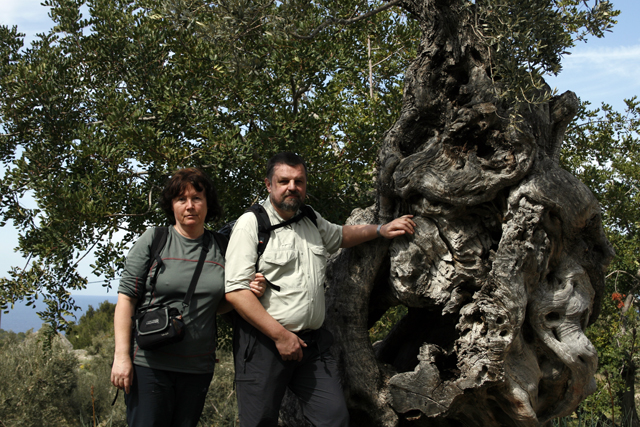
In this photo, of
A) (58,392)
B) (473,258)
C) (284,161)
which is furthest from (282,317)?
(58,392)

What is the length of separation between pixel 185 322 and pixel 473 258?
235cm

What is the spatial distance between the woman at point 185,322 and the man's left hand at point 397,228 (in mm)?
1201

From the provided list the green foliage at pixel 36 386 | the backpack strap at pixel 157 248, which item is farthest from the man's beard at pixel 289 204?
the green foliage at pixel 36 386

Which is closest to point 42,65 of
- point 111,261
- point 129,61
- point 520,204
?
point 129,61

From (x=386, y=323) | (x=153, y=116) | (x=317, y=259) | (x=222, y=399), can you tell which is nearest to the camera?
(x=317, y=259)

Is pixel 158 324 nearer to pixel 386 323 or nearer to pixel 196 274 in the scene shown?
pixel 196 274

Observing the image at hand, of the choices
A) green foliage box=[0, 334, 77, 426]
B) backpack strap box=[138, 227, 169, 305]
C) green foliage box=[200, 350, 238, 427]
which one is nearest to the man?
backpack strap box=[138, 227, 169, 305]

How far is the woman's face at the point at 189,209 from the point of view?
11.9ft

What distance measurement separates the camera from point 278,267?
142 inches

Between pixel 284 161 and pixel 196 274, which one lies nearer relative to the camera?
pixel 196 274

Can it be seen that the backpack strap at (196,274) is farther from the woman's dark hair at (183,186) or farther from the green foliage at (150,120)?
the green foliage at (150,120)

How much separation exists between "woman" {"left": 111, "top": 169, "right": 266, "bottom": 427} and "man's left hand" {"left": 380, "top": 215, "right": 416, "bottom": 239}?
120cm

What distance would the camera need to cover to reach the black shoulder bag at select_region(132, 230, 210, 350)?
3.25 m

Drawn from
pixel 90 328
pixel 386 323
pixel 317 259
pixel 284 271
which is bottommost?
pixel 90 328
